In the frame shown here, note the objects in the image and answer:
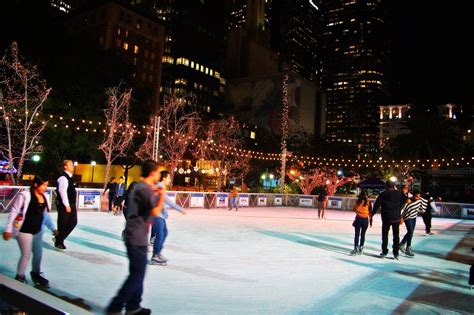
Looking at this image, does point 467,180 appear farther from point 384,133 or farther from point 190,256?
point 384,133

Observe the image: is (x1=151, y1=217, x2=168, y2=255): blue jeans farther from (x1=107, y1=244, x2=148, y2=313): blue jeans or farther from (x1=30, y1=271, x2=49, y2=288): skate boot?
(x1=107, y1=244, x2=148, y2=313): blue jeans

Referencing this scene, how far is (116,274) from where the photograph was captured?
6.44m

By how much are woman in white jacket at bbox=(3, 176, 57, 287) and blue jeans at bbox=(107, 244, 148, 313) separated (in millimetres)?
1789

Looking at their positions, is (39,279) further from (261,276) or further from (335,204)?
(335,204)

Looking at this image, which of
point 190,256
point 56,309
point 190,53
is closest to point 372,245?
point 190,256

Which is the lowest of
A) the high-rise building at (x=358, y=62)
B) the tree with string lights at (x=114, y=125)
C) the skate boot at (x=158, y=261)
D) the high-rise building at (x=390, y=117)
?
the skate boot at (x=158, y=261)

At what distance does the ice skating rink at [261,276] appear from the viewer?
520 centimetres

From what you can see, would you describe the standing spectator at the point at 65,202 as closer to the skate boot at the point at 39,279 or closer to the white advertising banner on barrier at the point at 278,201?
the skate boot at the point at 39,279

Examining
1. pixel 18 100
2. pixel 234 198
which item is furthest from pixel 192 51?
pixel 234 198

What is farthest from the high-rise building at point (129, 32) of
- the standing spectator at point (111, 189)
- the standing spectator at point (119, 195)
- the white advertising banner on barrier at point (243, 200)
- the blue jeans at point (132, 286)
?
the blue jeans at point (132, 286)


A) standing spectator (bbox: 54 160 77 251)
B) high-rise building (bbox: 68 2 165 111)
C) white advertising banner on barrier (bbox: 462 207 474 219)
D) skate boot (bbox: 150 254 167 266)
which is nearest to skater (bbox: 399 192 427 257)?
skate boot (bbox: 150 254 167 266)

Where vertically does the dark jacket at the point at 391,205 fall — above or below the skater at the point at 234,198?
above

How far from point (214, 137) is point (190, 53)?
5632 cm

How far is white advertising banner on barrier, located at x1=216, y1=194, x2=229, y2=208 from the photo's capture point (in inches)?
1000
